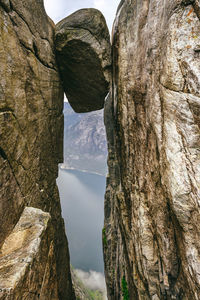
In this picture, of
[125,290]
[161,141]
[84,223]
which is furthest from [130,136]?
[84,223]

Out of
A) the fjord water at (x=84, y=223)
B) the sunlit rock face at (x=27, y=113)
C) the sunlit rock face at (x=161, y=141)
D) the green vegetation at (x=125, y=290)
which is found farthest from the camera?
the fjord water at (x=84, y=223)

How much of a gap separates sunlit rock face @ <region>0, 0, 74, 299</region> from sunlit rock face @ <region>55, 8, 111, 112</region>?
25.8 inches

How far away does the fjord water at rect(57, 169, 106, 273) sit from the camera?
75.4m

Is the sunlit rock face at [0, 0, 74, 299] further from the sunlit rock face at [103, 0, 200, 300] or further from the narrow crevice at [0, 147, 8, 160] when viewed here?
the sunlit rock face at [103, 0, 200, 300]

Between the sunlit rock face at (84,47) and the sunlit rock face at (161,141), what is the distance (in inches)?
68.3

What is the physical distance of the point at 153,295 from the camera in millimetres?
5250

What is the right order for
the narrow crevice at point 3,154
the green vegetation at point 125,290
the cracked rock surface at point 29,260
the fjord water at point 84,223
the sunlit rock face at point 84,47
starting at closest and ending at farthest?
the cracked rock surface at point 29,260 → the narrow crevice at point 3,154 → the green vegetation at point 125,290 → the sunlit rock face at point 84,47 → the fjord water at point 84,223

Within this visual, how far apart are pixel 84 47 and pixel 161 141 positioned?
25.2 feet

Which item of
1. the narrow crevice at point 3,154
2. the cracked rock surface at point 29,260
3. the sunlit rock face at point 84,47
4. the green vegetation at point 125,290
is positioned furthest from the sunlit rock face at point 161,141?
the narrow crevice at point 3,154

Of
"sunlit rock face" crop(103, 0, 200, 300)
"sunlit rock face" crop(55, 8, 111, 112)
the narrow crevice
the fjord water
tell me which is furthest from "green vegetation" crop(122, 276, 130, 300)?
the fjord water

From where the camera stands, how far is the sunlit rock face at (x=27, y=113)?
529cm

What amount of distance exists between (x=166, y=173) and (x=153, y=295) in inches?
161

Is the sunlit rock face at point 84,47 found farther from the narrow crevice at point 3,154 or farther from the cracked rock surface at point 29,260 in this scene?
the cracked rock surface at point 29,260

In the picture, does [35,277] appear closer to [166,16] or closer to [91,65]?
[166,16]
